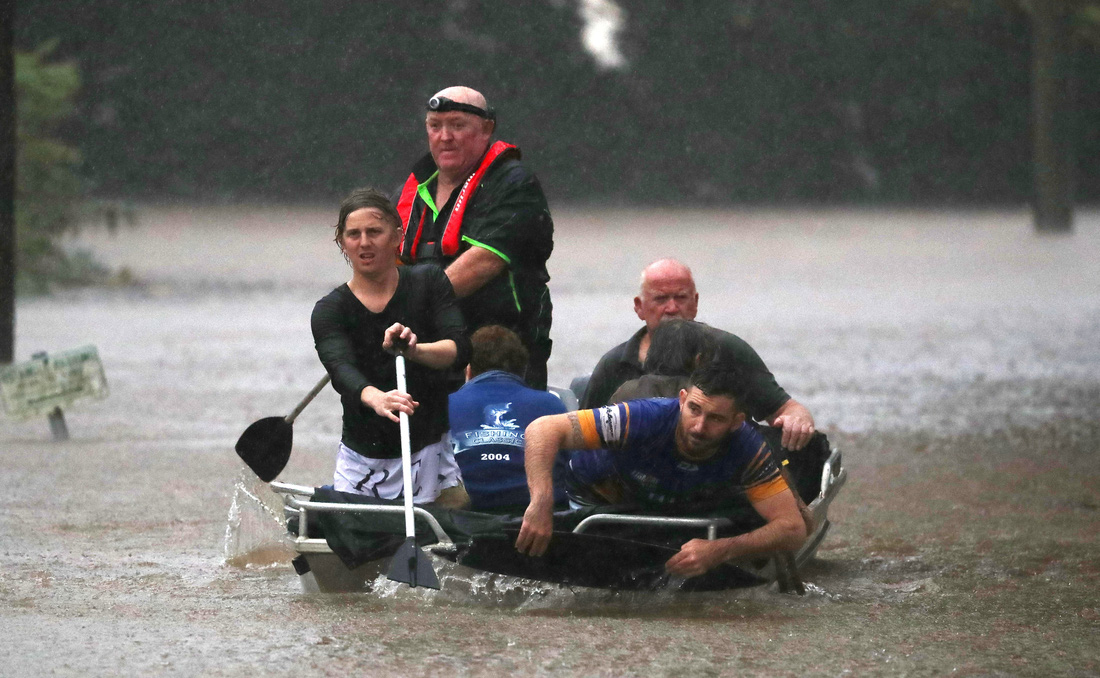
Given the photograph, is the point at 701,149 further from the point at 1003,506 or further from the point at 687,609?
the point at 687,609

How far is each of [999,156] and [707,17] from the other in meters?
7.13

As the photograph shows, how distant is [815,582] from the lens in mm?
6398

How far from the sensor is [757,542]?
217 inches

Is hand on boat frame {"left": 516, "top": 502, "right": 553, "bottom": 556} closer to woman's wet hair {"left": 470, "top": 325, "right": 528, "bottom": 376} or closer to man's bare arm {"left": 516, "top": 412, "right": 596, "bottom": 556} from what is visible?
man's bare arm {"left": 516, "top": 412, "right": 596, "bottom": 556}

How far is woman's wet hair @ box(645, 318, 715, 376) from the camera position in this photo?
5918mm

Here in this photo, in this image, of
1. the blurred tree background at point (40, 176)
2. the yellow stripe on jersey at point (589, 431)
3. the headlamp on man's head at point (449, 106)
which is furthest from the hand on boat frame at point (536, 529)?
the blurred tree background at point (40, 176)

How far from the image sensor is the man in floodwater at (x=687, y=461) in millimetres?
5285

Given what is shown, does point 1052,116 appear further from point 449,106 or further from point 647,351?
point 647,351

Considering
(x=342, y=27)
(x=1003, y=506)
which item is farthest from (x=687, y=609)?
(x=342, y=27)

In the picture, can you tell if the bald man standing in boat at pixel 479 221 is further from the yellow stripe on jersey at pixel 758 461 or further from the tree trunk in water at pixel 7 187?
the tree trunk in water at pixel 7 187

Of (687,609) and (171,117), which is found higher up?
(171,117)

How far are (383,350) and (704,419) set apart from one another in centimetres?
113

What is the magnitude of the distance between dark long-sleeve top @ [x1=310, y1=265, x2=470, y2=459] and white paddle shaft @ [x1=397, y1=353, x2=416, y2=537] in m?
0.13

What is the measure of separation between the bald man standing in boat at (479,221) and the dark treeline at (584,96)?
→ 26418 mm
